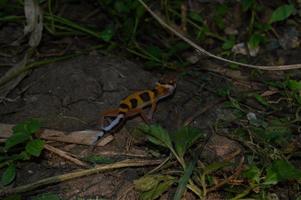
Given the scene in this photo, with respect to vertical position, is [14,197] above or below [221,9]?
below

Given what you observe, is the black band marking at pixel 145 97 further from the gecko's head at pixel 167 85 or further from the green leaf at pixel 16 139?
the green leaf at pixel 16 139

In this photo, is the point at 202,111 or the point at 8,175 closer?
the point at 8,175

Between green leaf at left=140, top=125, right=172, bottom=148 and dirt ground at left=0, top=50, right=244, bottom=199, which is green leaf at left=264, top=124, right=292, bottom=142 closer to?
dirt ground at left=0, top=50, right=244, bottom=199

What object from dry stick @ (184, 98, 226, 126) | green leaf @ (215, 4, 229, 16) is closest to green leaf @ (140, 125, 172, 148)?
dry stick @ (184, 98, 226, 126)

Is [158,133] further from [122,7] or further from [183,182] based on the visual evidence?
[122,7]

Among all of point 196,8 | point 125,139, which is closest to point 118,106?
point 125,139

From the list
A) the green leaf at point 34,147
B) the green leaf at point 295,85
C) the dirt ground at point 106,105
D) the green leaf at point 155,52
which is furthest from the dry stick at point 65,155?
the green leaf at point 295,85

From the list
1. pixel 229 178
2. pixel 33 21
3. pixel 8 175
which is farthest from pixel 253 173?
pixel 33 21
